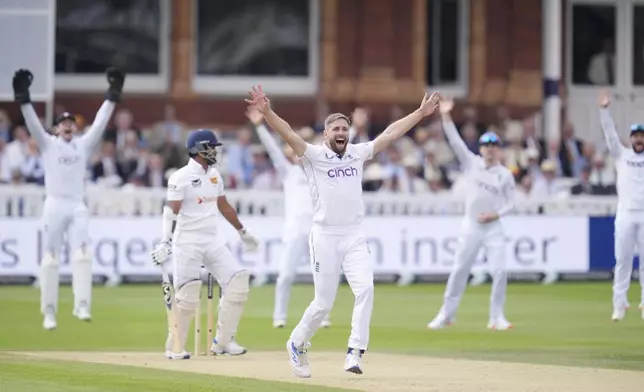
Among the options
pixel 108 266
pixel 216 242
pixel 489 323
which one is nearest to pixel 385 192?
pixel 108 266

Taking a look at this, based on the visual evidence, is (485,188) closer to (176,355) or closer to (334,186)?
(176,355)

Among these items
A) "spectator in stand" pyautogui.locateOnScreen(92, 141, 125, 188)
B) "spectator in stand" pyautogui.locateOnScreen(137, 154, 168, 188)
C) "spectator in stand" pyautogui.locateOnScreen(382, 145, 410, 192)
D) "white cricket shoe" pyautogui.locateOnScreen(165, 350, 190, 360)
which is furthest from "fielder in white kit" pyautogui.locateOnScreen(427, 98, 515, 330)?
"spectator in stand" pyautogui.locateOnScreen(92, 141, 125, 188)

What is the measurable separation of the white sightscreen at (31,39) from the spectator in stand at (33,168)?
1713 mm

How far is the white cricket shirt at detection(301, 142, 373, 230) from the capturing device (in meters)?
13.6

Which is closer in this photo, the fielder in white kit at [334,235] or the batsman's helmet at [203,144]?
the fielder in white kit at [334,235]

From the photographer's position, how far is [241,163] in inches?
1033

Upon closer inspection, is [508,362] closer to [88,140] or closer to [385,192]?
[88,140]

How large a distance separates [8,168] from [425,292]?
618 cm

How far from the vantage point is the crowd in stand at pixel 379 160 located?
25250mm

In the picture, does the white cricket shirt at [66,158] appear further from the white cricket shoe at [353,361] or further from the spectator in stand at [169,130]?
the spectator in stand at [169,130]

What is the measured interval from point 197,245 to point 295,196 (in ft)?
12.0

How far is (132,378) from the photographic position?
43.8ft

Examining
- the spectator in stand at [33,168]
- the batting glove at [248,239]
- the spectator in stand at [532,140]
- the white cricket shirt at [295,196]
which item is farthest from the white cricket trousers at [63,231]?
the spectator in stand at [532,140]

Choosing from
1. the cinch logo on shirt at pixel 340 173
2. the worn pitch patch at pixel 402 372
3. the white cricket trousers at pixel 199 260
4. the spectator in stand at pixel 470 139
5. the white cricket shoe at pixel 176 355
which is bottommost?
the worn pitch patch at pixel 402 372
